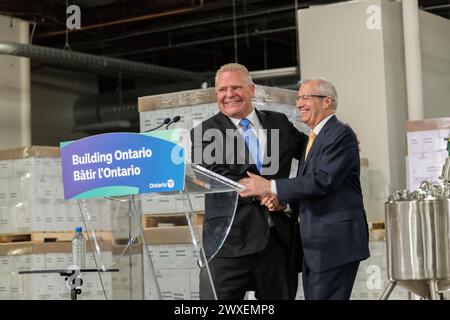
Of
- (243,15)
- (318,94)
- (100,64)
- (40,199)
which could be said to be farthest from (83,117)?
(318,94)

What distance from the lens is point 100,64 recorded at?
39.2 feet

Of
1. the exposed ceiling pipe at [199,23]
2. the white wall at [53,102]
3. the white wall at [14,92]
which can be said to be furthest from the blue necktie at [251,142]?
the white wall at [53,102]

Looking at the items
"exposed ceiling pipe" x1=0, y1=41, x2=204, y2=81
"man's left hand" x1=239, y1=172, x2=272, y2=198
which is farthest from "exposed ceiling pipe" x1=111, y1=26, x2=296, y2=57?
"man's left hand" x1=239, y1=172, x2=272, y2=198

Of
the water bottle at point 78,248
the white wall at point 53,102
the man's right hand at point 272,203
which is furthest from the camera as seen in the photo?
the white wall at point 53,102

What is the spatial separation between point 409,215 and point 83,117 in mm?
11175

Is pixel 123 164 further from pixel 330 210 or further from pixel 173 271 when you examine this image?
pixel 330 210

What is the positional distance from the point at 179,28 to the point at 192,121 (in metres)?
6.60

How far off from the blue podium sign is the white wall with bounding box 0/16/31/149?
7.03 m

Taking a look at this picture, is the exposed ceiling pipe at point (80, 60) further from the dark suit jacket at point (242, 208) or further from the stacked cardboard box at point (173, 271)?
the stacked cardboard box at point (173, 271)

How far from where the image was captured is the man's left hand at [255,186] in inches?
156

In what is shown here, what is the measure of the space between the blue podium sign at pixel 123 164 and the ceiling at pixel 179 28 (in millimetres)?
5737

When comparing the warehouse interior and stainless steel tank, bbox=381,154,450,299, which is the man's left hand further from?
stainless steel tank, bbox=381,154,450,299

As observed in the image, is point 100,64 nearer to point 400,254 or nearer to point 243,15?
point 243,15

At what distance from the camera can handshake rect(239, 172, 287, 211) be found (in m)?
3.98
